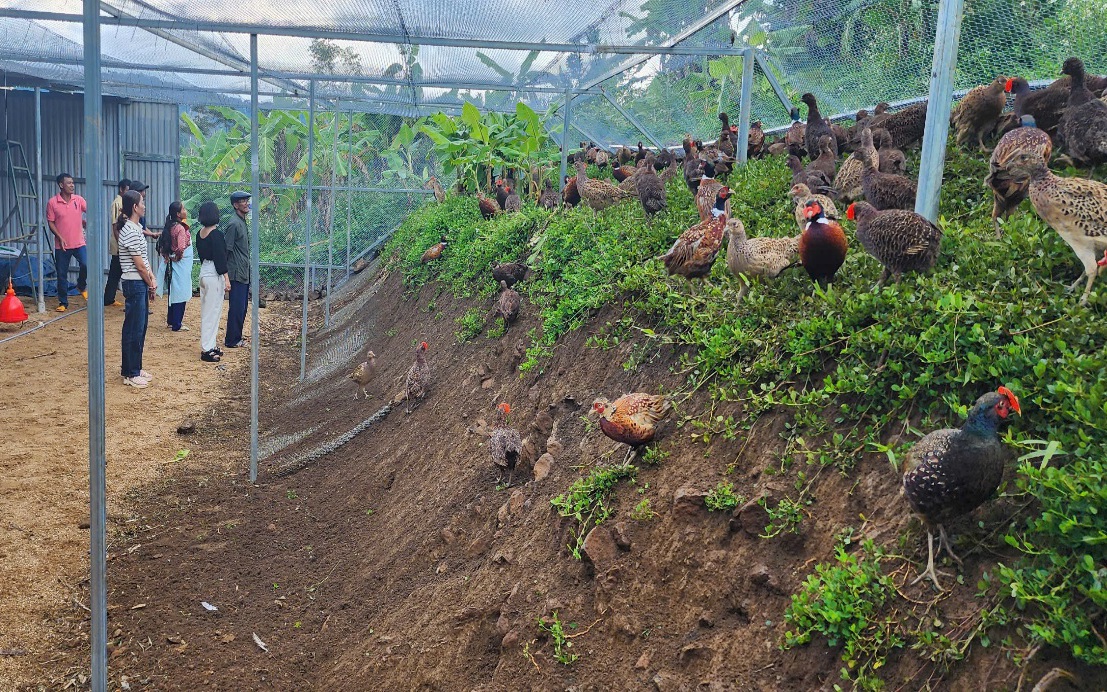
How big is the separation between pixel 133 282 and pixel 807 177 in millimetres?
7744

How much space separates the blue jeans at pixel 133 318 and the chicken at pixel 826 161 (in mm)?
7663

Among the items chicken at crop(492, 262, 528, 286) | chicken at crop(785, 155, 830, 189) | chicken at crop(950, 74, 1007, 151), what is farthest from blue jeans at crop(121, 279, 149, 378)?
chicken at crop(950, 74, 1007, 151)

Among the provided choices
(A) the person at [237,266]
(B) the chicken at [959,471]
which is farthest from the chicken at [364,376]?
(B) the chicken at [959,471]

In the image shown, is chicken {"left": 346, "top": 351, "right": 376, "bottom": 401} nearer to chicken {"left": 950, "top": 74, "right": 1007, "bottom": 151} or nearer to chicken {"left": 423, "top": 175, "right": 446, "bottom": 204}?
chicken {"left": 950, "top": 74, "right": 1007, "bottom": 151}

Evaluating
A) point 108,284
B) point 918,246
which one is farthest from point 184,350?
point 918,246

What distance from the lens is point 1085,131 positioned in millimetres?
4871

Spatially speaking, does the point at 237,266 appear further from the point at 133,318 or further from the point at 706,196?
the point at 706,196

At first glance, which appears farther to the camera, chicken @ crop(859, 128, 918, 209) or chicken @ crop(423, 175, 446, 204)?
chicken @ crop(423, 175, 446, 204)

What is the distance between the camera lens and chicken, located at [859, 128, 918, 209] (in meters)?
5.21

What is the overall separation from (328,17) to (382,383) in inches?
176

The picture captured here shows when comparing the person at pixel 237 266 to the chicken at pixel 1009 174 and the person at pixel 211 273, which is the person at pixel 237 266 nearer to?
the person at pixel 211 273

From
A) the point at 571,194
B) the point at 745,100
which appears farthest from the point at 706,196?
the point at 571,194

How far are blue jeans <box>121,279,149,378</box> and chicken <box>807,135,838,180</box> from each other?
7.66 meters

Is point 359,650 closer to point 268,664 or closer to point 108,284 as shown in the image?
point 268,664
